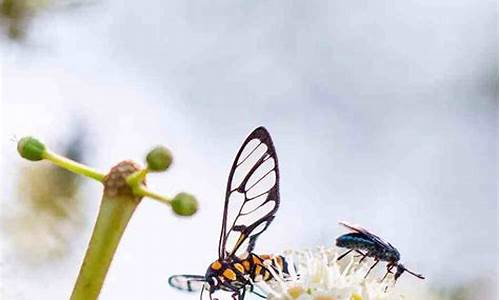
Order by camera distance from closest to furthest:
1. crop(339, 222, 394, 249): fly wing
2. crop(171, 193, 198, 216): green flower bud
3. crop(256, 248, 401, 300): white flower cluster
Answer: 1. crop(171, 193, 198, 216): green flower bud
2. crop(256, 248, 401, 300): white flower cluster
3. crop(339, 222, 394, 249): fly wing

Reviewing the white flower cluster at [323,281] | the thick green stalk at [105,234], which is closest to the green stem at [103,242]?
the thick green stalk at [105,234]

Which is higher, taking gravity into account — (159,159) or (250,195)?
(250,195)

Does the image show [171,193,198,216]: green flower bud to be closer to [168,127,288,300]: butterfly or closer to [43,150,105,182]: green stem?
[43,150,105,182]: green stem

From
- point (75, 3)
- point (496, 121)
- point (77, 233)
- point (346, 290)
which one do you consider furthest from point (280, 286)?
point (496, 121)

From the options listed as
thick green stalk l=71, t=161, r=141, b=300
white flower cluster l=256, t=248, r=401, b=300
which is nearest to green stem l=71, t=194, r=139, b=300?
thick green stalk l=71, t=161, r=141, b=300

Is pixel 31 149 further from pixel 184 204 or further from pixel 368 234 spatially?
pixel 368 234

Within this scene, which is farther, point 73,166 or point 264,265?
point 264,265

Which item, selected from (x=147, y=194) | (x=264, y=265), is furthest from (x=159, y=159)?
(x=264, y=265)
